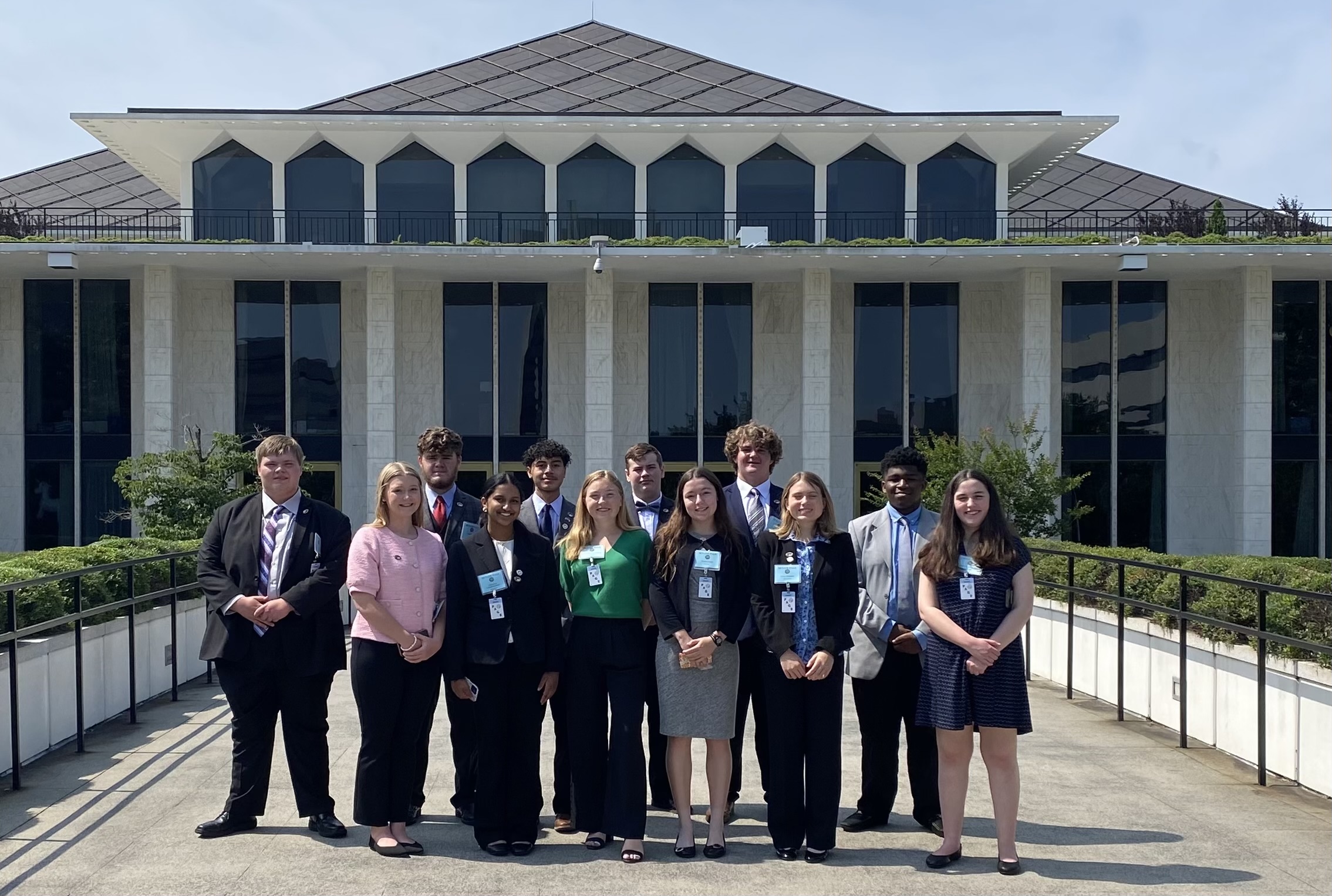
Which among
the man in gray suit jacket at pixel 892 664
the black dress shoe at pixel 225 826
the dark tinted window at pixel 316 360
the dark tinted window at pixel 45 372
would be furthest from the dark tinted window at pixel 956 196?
the black dress shoe at pixel 225 826

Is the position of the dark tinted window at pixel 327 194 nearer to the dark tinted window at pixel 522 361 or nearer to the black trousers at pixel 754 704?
the dark tinted window at pixel 522 361

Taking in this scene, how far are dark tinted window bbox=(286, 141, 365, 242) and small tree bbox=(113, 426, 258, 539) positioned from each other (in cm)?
631

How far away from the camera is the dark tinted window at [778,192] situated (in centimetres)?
2728

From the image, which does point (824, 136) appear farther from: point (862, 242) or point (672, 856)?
point (672, 856)

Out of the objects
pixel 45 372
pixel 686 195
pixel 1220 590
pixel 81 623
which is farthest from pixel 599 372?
pixel 1220 590

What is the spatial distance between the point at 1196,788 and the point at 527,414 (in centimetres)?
2175

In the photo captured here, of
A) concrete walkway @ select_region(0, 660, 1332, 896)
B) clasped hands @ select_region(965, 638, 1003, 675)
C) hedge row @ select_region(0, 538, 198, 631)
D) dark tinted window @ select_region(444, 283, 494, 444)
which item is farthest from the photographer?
dark tinted window @ select_region(444, 283, 494, 444)

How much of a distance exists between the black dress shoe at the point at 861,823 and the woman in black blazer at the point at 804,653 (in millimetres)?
430

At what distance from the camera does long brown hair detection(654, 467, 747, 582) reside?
6332 mm

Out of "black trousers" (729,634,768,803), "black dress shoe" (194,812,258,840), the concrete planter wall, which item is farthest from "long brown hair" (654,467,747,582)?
the concrete planter wall

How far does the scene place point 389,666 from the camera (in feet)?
20.9

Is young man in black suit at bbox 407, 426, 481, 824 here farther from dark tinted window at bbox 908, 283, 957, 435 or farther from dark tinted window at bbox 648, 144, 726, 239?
dark tinted window at bbox 908, 283, 957, 435

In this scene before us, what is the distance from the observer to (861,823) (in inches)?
268

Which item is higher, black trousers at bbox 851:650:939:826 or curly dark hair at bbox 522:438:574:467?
curly dark hair at bbox 522:438:574:467
